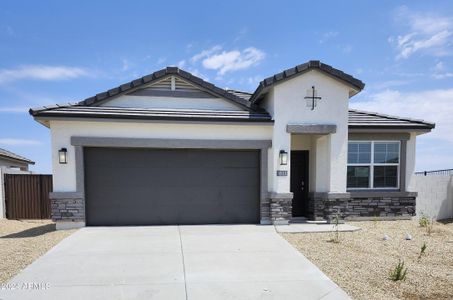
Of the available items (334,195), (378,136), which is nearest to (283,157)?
(334,195)

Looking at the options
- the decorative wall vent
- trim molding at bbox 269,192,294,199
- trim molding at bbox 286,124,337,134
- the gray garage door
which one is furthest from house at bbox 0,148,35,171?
trim molding at bbox 286,124,337,134

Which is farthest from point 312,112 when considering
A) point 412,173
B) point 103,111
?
point 103,111

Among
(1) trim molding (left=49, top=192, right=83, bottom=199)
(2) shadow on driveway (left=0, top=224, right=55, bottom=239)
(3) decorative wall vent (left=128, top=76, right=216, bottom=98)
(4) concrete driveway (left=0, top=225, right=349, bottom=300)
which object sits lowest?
(2) shadow on driveway (left=0, top=224, right=55, bottom=239)

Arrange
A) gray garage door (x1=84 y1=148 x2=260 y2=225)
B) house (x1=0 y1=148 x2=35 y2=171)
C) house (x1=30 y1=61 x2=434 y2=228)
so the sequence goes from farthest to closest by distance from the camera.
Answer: house (x1=0 y1=148 x2=35 y2=171) < gray garage door (x1=84 y1=148 x2=260 y2=225) < house (x1=30 y1=61 x2=434 y2=228)

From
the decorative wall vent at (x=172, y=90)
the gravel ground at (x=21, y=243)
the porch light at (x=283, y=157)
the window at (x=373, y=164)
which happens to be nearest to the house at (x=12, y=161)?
the gravel ground at (x=21, y=243)

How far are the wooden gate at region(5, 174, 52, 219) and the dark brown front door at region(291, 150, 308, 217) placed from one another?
9.35 m

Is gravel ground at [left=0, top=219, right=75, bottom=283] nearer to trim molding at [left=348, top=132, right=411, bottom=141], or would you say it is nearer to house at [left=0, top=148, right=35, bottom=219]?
house at [left=0, top=148, right=35, bottom=219]

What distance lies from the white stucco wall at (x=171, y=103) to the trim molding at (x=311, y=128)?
1.95 m

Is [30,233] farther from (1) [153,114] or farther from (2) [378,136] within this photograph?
(2) [378,136]

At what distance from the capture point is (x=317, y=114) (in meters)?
9.02

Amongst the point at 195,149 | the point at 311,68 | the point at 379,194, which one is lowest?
the point at 379,194

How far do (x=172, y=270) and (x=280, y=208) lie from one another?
457cm

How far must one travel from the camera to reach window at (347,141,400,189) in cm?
998

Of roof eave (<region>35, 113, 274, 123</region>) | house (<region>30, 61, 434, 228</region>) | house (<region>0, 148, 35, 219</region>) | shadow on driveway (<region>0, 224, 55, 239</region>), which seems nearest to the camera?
shadow on driveway (<region>0, 224, 55, 239</region>)
